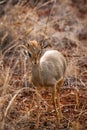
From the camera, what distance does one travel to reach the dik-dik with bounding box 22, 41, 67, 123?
→ 12.2 ft

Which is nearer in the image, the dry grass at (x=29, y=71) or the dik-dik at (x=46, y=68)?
the dik-dik at (x=46, y=68)

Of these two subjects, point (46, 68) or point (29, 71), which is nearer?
point (46, 68)

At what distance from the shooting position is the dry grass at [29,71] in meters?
4.29

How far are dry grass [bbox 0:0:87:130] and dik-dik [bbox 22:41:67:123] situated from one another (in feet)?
0.42

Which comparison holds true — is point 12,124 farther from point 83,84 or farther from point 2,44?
point 2,44

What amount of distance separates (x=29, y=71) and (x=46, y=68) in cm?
120

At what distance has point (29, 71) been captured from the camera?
526 centimetres

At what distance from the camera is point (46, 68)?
160 inches

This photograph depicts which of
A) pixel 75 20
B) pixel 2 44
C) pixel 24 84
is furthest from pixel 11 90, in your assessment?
pixel 75 20

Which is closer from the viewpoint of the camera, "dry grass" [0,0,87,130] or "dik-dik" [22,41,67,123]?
"dik-dik" [22,41,67,123]

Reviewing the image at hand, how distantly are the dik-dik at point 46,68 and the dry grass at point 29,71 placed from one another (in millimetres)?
128

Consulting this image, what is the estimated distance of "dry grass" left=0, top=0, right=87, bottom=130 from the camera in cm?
429

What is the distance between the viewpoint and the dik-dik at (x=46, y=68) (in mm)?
3717

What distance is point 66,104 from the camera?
480 centimetres
